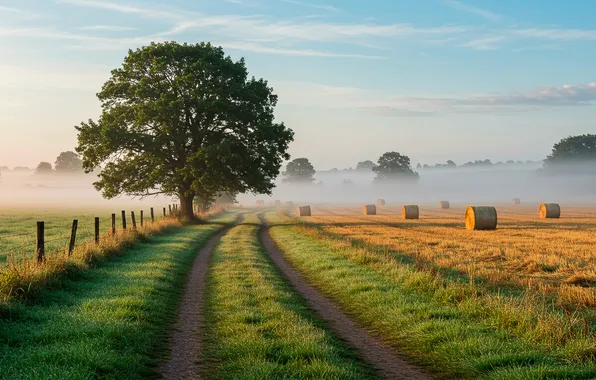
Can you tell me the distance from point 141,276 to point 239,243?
1241 cm

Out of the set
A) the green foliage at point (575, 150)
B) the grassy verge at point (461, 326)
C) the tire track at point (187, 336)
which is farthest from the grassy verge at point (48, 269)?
the green foliage at point (575, 150)

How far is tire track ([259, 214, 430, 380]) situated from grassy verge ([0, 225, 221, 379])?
3.64 meters

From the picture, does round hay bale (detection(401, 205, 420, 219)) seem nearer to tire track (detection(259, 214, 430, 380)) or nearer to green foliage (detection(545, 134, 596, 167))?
tire track (detection(259, 214, 430, 380))

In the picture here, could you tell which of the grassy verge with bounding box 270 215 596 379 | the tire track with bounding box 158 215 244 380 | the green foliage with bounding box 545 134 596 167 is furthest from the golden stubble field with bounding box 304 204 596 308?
the green foliage with bounding box 545 134 596 167

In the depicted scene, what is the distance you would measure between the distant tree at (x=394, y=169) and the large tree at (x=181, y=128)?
435 feet

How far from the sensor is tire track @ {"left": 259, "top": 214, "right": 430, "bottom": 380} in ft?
28.9

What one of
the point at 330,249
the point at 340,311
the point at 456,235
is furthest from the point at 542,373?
the point at 456,235

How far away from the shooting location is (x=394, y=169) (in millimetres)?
178375

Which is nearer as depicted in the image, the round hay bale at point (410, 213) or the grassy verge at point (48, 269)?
the grassy verge at point (48, 269)

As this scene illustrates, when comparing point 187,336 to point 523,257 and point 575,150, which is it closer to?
point 523,257

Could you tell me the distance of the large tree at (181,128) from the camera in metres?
45.8

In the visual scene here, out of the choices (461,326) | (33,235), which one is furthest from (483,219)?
(33,235)

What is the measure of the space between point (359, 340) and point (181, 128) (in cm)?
3989

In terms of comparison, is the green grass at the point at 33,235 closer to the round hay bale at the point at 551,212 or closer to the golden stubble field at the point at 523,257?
the golden stubble field at the point at 523,257
